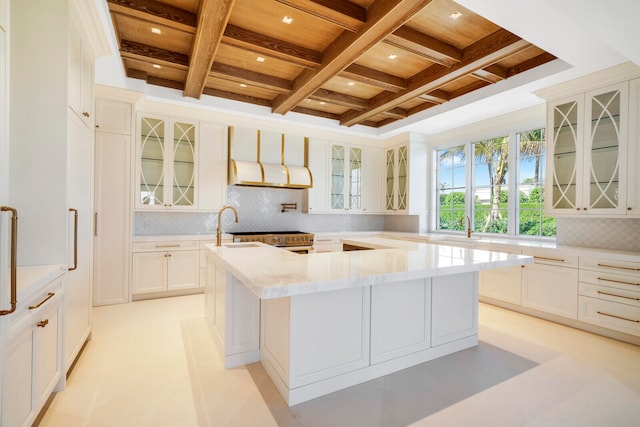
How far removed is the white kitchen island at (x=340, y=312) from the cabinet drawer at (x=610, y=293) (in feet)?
4.27

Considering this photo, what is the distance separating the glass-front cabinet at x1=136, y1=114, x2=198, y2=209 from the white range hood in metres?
0.57

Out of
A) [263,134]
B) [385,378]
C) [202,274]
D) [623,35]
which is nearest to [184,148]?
[263,134]

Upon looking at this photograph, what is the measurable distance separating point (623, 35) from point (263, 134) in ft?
13.2

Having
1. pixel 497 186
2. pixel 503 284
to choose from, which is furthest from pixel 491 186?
pixel 503 284

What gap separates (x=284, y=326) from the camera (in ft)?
6.34

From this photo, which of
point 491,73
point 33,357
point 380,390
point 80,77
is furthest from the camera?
point 491,73

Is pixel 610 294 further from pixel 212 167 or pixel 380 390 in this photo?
pixel 212 167

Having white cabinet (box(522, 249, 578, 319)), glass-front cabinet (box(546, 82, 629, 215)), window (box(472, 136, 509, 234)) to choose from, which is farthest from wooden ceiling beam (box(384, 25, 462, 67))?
white cabinet (box(522, 249, 578, 319))

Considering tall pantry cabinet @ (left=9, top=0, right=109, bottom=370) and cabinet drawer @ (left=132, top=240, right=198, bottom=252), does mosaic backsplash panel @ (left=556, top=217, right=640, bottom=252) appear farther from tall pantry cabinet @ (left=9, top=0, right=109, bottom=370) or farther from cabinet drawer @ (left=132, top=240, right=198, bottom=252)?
tall pantry cabinet @ (left=9, top=0, right=109, bottom=370)

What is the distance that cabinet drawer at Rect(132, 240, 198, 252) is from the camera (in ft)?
12.9

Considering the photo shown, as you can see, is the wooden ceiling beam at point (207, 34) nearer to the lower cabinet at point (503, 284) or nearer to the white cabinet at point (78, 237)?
the white cabinet at point (78, 237)

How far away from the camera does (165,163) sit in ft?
13.7

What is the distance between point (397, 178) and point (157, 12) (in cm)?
446

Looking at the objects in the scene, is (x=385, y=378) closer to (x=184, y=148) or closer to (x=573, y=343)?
(x=573, y=343)
